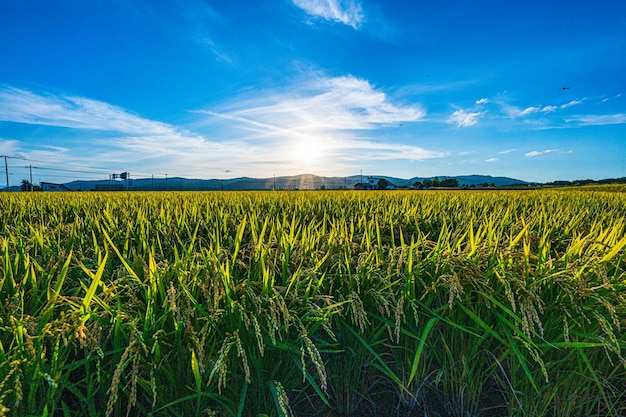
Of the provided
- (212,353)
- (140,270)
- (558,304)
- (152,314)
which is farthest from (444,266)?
(140,270)

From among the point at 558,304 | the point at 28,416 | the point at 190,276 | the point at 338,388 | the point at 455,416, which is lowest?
the point at 455,416

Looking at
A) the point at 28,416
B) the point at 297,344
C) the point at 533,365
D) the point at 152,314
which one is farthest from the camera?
the point at 533,365

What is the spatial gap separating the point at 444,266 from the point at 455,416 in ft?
2.85

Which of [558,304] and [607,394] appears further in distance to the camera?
[607,394]

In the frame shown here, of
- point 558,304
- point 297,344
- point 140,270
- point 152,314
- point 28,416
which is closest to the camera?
point 28,416

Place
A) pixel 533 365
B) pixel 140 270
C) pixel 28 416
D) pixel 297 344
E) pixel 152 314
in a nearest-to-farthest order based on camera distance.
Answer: pixel 28 416, pixel 152 314, pixel 297 344, pixel 533 365, pixel 140 270

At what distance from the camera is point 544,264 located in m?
1.92

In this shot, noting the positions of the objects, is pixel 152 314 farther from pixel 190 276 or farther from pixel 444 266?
pixel 444 266

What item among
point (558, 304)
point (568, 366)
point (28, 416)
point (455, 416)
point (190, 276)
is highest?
point (190, 276)

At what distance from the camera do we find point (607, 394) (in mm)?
2020

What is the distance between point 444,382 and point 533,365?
485 mm

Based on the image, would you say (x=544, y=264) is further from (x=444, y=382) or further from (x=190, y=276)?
(x=190, y=276)

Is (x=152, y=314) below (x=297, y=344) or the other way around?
the other way around

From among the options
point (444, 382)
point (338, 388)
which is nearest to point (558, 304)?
point (444, 382)
